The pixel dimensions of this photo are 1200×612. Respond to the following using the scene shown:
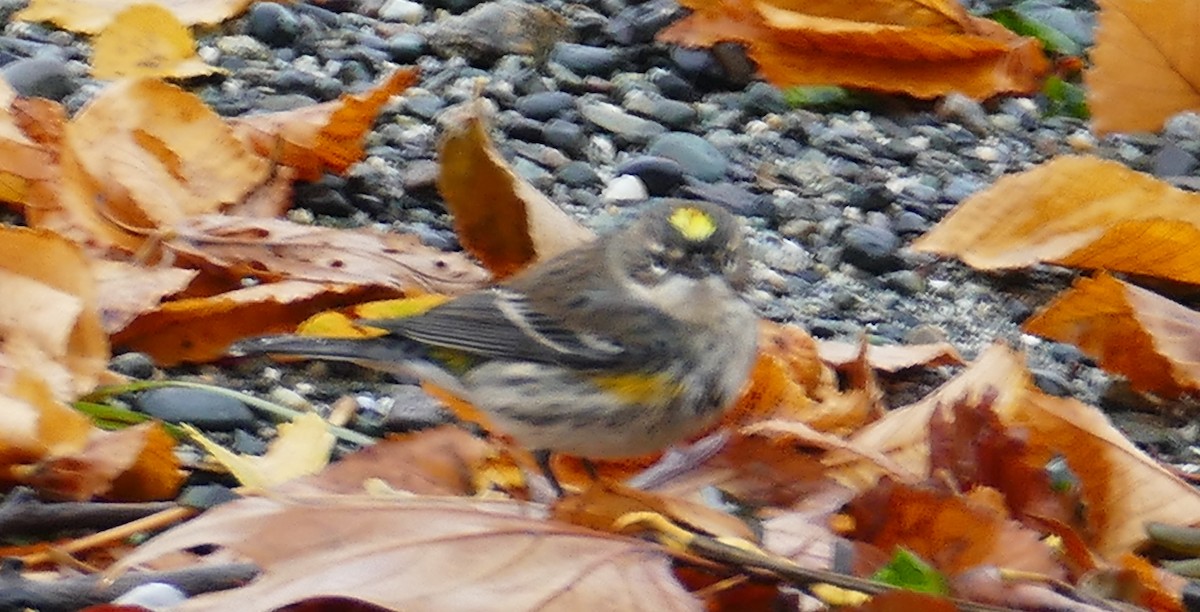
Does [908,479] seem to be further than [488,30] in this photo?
No

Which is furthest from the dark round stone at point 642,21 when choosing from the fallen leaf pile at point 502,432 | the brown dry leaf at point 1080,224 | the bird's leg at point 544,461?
the bird's leg at point 544,461

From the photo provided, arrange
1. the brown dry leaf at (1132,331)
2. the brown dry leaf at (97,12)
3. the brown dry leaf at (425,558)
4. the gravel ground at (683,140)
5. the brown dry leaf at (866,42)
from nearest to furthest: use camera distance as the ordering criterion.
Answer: the brown dry leaf at (425,558) → the brown dry leaf at (1132,331) → the gravel ground at (683,140) → the brown dry leaf at (866,42) → the brown dry leaf at (97,12)

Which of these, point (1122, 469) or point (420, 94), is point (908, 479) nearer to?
point (1122, 469)

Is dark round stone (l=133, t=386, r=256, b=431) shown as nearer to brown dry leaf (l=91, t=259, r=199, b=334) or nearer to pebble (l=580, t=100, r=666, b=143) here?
brown dry leaf (l=91, t=259, r=199, b=334)

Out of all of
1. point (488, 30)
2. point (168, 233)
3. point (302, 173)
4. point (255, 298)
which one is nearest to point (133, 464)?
point (255, 298)

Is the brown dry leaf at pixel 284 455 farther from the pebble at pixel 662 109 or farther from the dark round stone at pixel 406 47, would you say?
the dark round stone at pixel 406 47

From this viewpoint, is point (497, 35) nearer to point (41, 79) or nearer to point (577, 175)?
point (577, 175)
